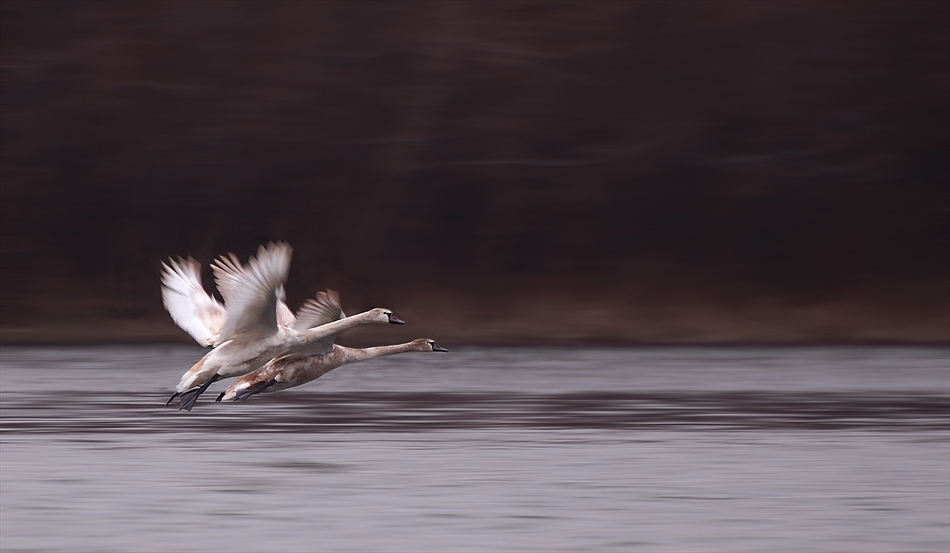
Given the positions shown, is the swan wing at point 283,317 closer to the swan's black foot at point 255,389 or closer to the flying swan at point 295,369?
the flying swan at point 295,369

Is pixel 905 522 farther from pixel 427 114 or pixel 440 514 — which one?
pixel 427 114

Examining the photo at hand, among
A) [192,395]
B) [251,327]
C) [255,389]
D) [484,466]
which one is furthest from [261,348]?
[484,466]

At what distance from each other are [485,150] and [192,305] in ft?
54.6

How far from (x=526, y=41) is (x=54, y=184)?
806 centimetres

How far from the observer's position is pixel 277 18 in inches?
1172

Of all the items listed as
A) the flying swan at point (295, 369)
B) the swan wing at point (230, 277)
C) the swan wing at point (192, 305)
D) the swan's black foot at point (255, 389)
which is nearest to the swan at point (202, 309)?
the swan wing at point (192, 305)

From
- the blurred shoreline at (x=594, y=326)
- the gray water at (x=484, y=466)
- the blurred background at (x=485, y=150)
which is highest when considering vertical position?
the blurred background at (x=485, y=150)

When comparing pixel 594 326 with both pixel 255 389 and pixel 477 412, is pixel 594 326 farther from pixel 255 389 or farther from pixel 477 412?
pixel 255 389

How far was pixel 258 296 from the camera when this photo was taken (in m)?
11.1

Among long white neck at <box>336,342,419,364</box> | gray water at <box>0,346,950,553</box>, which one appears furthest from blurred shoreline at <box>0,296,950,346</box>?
long white neck at <box>336,342,419,364</box>

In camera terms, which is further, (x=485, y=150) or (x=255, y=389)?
(x=485, y=150)

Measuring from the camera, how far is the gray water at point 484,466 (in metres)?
8.57

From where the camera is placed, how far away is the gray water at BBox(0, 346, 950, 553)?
857 centimetres

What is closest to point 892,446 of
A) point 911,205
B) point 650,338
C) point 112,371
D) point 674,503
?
point 674,503
